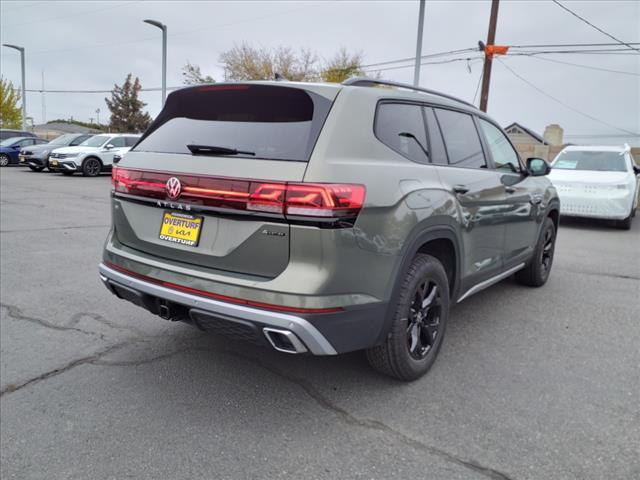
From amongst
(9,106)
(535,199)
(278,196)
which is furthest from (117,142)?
(9,106)

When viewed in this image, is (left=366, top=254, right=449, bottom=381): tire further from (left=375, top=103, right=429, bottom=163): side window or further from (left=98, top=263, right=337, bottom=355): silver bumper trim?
(left=375, top=103, right=429, bottom=163): side window

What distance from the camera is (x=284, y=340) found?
2.39 m

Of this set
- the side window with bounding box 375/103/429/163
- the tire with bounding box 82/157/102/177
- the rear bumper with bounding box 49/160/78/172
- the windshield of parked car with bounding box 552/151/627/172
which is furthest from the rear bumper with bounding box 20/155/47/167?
the side window with bounding box 375/103/429/163

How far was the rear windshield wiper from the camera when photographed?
2.62m

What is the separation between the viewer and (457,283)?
11.3ft

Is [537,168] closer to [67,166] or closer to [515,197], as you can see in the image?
[515,197]

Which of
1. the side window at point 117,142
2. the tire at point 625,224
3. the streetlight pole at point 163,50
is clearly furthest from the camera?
the streetlight pole at point 163,50

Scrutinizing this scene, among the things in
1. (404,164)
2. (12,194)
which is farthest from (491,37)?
(404,164)

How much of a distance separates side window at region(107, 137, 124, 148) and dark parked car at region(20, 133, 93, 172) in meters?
1.59

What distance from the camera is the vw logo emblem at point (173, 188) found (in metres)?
2.69

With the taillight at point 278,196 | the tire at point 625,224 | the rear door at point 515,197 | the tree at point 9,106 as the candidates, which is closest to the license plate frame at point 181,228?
the taillight at point 278,196

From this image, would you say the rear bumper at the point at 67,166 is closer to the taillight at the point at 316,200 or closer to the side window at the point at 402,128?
the side window at the point at 402,128

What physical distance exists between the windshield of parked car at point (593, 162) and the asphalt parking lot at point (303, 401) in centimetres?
719

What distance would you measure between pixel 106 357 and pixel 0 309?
1.49 meters
